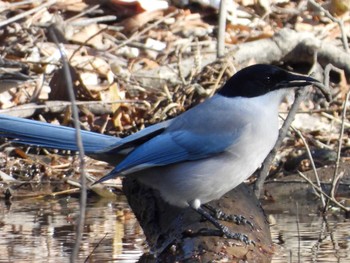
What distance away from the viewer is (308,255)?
5.88 m

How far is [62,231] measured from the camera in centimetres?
666

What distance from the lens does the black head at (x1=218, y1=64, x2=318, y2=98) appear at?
561cm

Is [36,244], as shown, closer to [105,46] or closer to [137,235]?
[137,235]

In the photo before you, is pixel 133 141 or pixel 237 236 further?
pixel 133 141

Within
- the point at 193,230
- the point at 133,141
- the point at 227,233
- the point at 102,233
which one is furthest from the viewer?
the point at 102,233

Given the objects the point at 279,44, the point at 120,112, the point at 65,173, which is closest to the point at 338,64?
the point at 279,44

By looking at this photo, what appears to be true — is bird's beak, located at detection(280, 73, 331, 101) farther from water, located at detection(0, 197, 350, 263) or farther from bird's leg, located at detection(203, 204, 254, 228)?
water, located at detection(0, 197, 350, 263)

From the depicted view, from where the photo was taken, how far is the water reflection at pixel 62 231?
19.6 feet

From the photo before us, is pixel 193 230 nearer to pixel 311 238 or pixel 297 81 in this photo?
pixel 297 81

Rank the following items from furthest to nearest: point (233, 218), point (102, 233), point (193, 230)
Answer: point (102, 233) < point (233, 218) < point (193, 230)

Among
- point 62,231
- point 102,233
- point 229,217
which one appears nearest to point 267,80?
point 229,217

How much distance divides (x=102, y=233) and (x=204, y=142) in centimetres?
131

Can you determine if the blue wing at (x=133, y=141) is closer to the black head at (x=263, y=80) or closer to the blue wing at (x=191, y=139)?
the blue wing at (x=191, y=139)

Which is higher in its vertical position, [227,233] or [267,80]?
[267,80]
